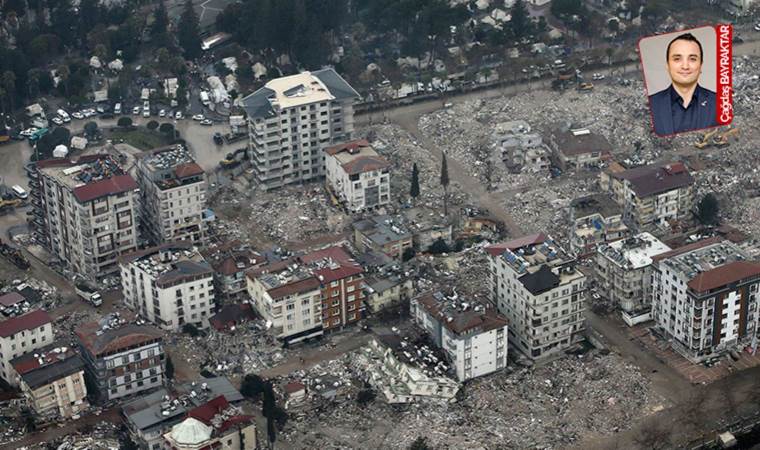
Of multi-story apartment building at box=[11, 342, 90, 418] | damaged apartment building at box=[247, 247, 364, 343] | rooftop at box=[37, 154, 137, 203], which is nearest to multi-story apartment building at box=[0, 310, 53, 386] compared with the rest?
multi-story apartment building at box=[11, 342, 90, 418]

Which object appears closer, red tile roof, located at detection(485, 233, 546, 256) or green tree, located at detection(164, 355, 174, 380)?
green tree, located at detection(164, 355, 174, 380)

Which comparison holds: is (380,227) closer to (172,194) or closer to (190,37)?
(172,194)

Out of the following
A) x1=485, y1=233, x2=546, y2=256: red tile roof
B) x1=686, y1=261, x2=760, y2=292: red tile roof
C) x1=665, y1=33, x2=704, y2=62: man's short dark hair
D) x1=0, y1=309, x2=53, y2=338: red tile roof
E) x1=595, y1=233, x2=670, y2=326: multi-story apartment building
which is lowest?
x1=595, y1=233, x2=670, y2=326: multi-story apartment building

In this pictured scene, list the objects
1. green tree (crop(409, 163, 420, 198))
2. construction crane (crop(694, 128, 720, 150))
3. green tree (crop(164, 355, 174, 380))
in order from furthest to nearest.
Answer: construction crane (crop(694, 128, 720, 150)) < green tree (crop(409, 163, 420, 198)) < green tree (crop(164, 355, 174, 380))

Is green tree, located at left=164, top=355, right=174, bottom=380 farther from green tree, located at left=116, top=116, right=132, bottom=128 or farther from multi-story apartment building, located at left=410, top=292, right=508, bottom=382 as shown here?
green tree, located at left=116, top=116, right=132, bottom=128

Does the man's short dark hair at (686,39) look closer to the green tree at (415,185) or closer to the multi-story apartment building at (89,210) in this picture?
the green tree at (415,185)
